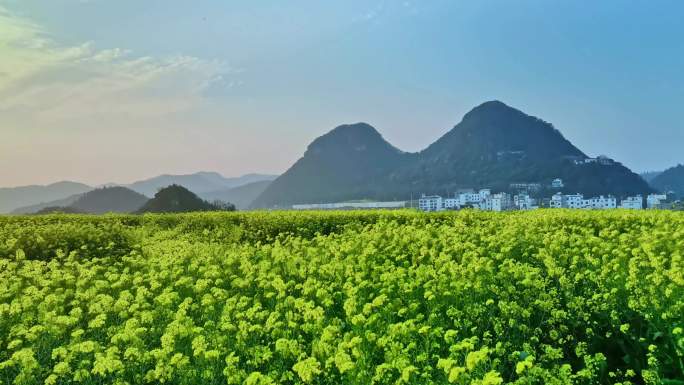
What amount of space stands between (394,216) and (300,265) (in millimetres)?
9940

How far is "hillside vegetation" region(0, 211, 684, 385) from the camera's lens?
6.01 metres

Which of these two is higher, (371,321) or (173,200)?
(173,200)

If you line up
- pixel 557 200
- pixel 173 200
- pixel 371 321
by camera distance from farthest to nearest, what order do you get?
1. pixel 557 200
2. pixel 173 200
3. pixel 371 321

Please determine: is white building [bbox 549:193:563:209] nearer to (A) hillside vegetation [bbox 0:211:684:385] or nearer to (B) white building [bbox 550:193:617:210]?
(B) white building [bbox 550:193:617:210]

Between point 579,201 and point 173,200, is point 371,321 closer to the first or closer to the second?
A: point 173,200

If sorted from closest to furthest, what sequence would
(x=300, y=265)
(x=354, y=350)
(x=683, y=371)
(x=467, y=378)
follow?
(x=467, y=378)
(x=354, y=350)
(x=683, y=371)
(x=300, y=265)

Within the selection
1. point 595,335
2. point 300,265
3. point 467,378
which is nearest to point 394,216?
point 300,265

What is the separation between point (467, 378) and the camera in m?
5.04

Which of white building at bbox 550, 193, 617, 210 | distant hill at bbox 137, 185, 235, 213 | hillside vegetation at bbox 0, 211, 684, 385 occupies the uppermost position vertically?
distant hill at bbox 137, 185, 235, 213

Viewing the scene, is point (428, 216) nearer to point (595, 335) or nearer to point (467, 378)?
point (595, 335)

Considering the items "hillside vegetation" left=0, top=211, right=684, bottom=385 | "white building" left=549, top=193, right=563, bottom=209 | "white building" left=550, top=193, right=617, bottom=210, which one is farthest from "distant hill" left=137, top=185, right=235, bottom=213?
"white building" left=550, top=193, right=617, bottom=210

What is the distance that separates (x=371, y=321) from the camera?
21.7 feet

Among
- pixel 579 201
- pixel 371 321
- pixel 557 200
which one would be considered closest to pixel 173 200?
pixel 371 321

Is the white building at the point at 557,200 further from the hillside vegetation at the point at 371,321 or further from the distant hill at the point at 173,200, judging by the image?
the hillside vegetation at the point at 371,321
